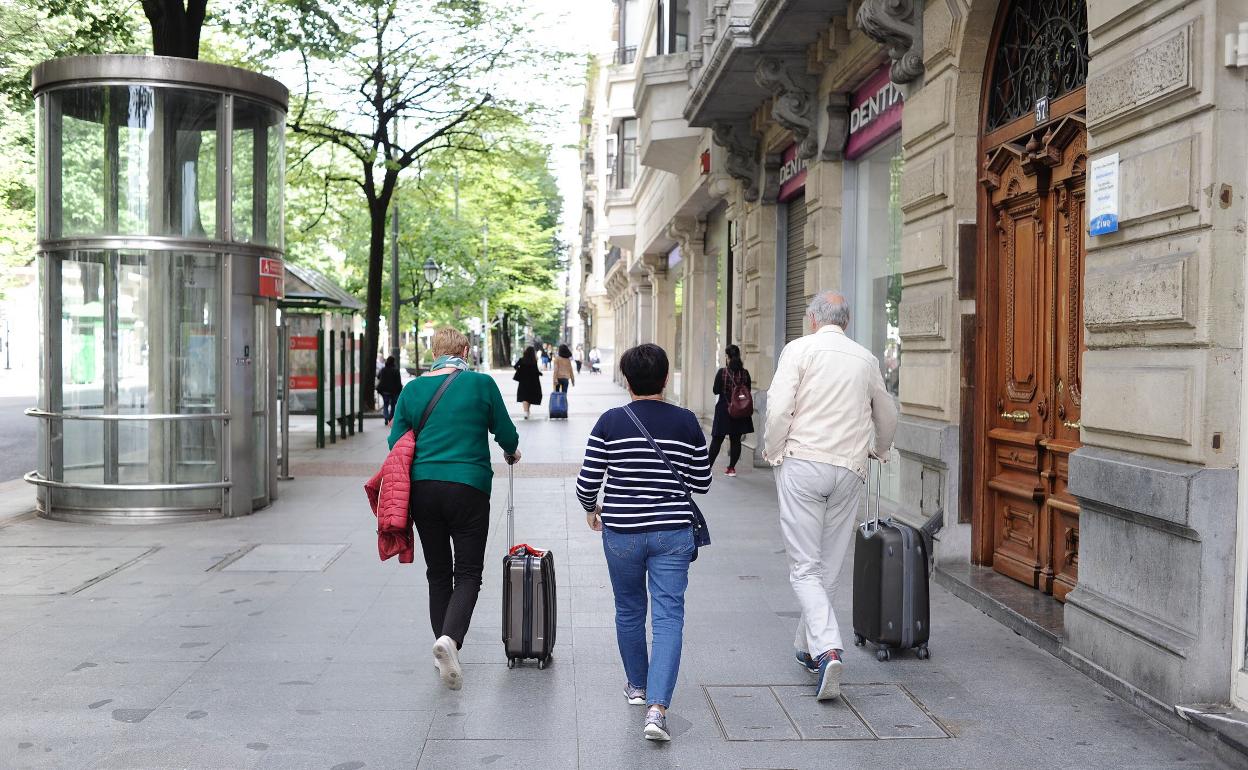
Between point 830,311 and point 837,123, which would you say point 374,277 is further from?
point 830,311

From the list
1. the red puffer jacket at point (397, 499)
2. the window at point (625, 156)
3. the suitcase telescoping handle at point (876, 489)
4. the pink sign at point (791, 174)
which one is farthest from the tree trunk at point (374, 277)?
the red puffer jacket at point (397, 499)

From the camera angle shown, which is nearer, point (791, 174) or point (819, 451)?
point (819, 451)

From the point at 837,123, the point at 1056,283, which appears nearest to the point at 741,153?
the point at 837,123

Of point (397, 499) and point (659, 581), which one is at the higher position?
point (397, 499)

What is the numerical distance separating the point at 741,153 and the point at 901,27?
795 centimetres

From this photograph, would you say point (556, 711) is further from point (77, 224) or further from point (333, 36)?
point (333, 36)

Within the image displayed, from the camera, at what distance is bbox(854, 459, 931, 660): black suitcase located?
6145 mm

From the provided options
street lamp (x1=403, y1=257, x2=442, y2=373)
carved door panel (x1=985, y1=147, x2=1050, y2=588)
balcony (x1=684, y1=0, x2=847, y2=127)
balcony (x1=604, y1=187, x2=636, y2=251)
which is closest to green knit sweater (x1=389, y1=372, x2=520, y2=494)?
carved door panel (x1=985, y1=147, x2=1050, y2=588)

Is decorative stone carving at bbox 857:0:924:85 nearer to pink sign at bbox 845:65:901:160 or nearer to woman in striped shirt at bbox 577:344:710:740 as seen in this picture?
pink sign at bbox 845:65:901:160

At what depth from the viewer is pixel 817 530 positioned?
5.85 metres

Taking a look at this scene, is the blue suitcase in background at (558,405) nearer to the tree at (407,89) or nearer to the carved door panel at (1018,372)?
the tree at (407,89)

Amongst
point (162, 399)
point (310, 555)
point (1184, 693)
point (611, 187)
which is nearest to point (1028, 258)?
point (1184, 693)

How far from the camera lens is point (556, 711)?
5473mm

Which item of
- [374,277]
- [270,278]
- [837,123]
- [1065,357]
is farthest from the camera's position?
[374,277]
